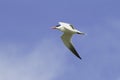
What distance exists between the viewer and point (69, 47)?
26.1 m

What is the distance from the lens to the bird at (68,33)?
24.2 metres

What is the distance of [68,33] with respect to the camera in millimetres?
25375

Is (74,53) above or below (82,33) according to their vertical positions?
below

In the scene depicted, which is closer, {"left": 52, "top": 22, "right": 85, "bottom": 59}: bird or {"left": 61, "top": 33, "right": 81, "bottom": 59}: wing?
{"left": 52, "top": 22, "right": 85, "bottom": 59}: bird

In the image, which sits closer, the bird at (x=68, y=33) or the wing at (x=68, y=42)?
the bird at (x=68, y=33)

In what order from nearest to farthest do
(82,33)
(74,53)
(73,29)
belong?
(82,33) < (73,29) < (74,53)

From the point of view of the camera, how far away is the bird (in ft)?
79.4

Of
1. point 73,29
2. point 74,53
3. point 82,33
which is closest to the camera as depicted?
point 82,33

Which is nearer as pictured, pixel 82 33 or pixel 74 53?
pixel 82 33

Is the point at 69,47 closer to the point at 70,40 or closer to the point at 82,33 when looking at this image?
the point at 70,40

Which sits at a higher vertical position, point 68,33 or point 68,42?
point 68,33

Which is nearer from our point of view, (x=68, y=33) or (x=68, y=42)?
(x=68, y=33)

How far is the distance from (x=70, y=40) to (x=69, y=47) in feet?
1.79

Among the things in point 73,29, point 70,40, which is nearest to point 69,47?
point 70,40
